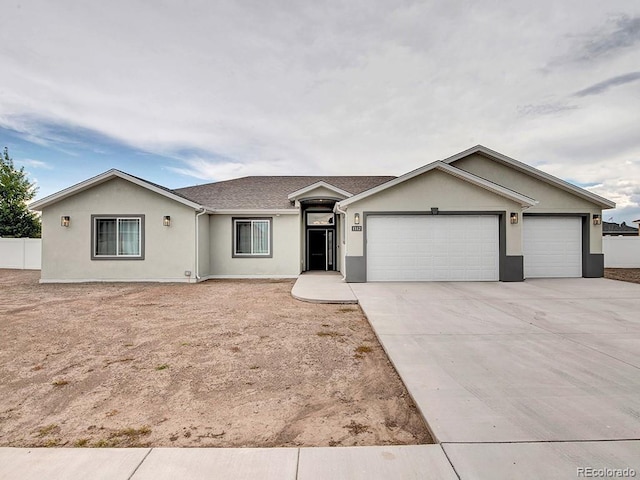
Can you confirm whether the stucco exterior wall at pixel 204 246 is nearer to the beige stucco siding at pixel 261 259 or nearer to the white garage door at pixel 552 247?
the beige stucco siding at pixel 261 259

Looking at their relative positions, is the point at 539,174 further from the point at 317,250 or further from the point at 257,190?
the point at 257,190

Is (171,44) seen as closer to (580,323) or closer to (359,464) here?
(359,464)

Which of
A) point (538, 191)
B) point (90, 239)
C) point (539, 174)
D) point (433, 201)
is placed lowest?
point (90, 239)

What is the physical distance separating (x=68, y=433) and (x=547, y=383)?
459cm

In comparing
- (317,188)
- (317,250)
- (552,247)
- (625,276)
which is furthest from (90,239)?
(625,276)

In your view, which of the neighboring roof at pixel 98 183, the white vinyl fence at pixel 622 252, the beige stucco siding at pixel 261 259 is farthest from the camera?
the white vinyl fence at pixel 622 252

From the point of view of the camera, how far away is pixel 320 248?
15.4 meters

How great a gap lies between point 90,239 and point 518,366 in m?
13.8

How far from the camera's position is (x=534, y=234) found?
39.4 feet

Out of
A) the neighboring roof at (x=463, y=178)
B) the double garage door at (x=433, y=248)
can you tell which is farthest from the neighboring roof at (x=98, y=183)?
the double garage door at (x=433, y=248)

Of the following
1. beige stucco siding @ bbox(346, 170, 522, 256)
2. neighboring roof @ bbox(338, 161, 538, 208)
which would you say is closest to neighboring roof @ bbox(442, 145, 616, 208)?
neighboring roof @ bbox(338, 161, 538, 208)

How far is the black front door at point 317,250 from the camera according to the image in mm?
15289

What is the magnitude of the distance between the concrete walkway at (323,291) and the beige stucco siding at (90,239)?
472 centimetres

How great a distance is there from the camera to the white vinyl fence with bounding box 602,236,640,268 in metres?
17.1
